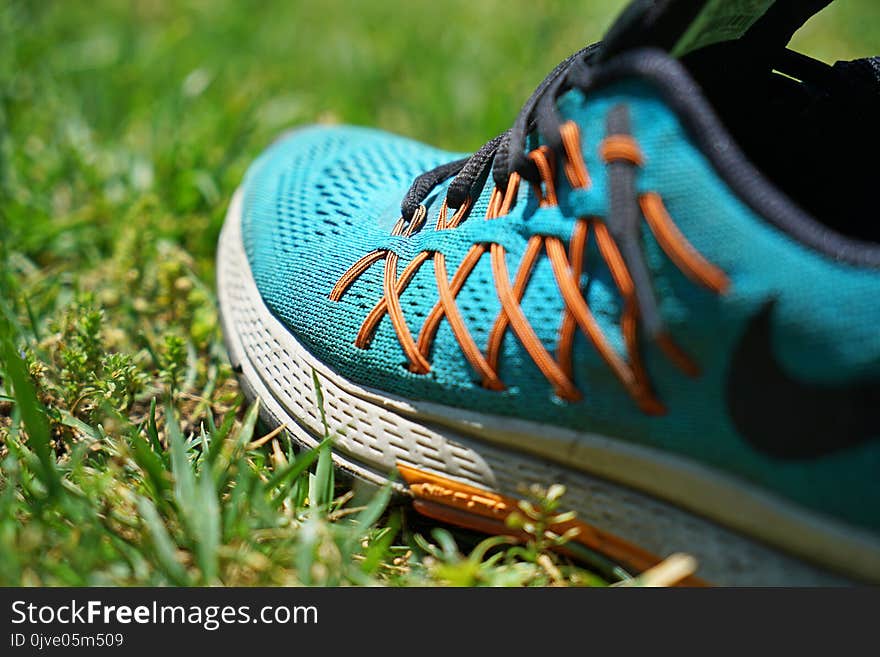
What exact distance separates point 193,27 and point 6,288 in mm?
1592

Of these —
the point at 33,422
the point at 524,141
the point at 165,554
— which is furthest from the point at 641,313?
the point at 33,422

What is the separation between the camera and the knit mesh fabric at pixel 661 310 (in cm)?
81

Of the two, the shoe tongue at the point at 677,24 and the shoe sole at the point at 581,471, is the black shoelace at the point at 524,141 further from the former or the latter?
the shoe sole at the point at 581,471

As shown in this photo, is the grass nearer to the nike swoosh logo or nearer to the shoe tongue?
the nike swoosh logo

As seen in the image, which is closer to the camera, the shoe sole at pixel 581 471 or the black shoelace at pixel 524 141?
the shoe sole at pixel 581 471

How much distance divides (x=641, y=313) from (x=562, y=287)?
4.0 inches

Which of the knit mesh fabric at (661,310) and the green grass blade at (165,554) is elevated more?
the knit mesh fabric at (661,310)

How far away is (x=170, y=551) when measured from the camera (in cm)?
93

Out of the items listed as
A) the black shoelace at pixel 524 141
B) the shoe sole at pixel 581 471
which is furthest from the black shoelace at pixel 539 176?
the shoe sole at pixel 581 471

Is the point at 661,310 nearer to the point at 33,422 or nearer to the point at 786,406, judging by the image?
the point at 786,406

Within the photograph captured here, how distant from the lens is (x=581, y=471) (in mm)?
985

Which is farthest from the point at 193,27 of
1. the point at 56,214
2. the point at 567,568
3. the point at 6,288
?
the point at 567,568

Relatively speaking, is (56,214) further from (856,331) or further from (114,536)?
(856,331)

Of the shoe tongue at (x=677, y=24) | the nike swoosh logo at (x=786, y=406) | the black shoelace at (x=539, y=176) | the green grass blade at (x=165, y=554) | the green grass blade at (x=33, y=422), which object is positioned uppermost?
the shoe tongue at (x=677, y=24)
